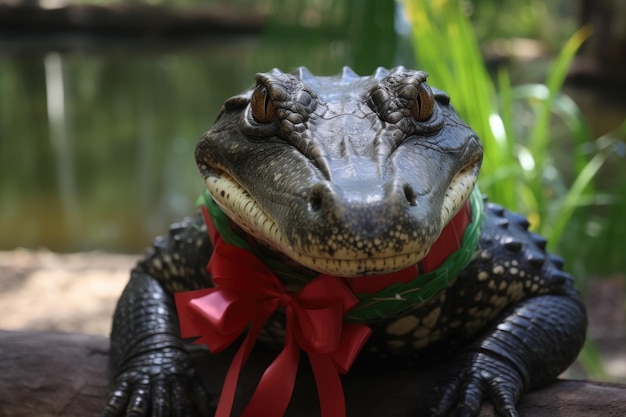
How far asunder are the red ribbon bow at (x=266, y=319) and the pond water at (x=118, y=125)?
2.38 meters

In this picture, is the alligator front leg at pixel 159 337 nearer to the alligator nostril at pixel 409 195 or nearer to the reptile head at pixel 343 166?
the reptile head at pixel 343 166

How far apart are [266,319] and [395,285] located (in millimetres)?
302

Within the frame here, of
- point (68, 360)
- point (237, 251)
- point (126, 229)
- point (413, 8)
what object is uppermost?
point (413, 8)

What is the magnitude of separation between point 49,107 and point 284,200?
11206 millimetres

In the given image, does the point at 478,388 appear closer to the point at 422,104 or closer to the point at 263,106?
the point at 422,104

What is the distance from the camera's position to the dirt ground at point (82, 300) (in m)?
3.81

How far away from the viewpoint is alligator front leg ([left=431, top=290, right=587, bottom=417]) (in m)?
1.35

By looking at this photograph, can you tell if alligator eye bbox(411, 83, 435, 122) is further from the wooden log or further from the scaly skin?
the wooden log

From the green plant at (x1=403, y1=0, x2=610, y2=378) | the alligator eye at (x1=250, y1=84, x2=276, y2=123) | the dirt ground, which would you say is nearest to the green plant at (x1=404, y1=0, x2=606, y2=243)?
the green plant at (x1=403, y1=0, x2=610, y2=378)

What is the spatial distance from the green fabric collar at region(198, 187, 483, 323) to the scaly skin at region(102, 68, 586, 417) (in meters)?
0.04

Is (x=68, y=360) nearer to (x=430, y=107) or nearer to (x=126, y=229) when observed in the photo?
(x=430, y=107)

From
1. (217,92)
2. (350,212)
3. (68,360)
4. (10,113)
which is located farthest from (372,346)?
(217,92)

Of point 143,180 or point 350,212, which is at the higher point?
point 350,212

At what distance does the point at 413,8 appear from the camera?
11.3ft
